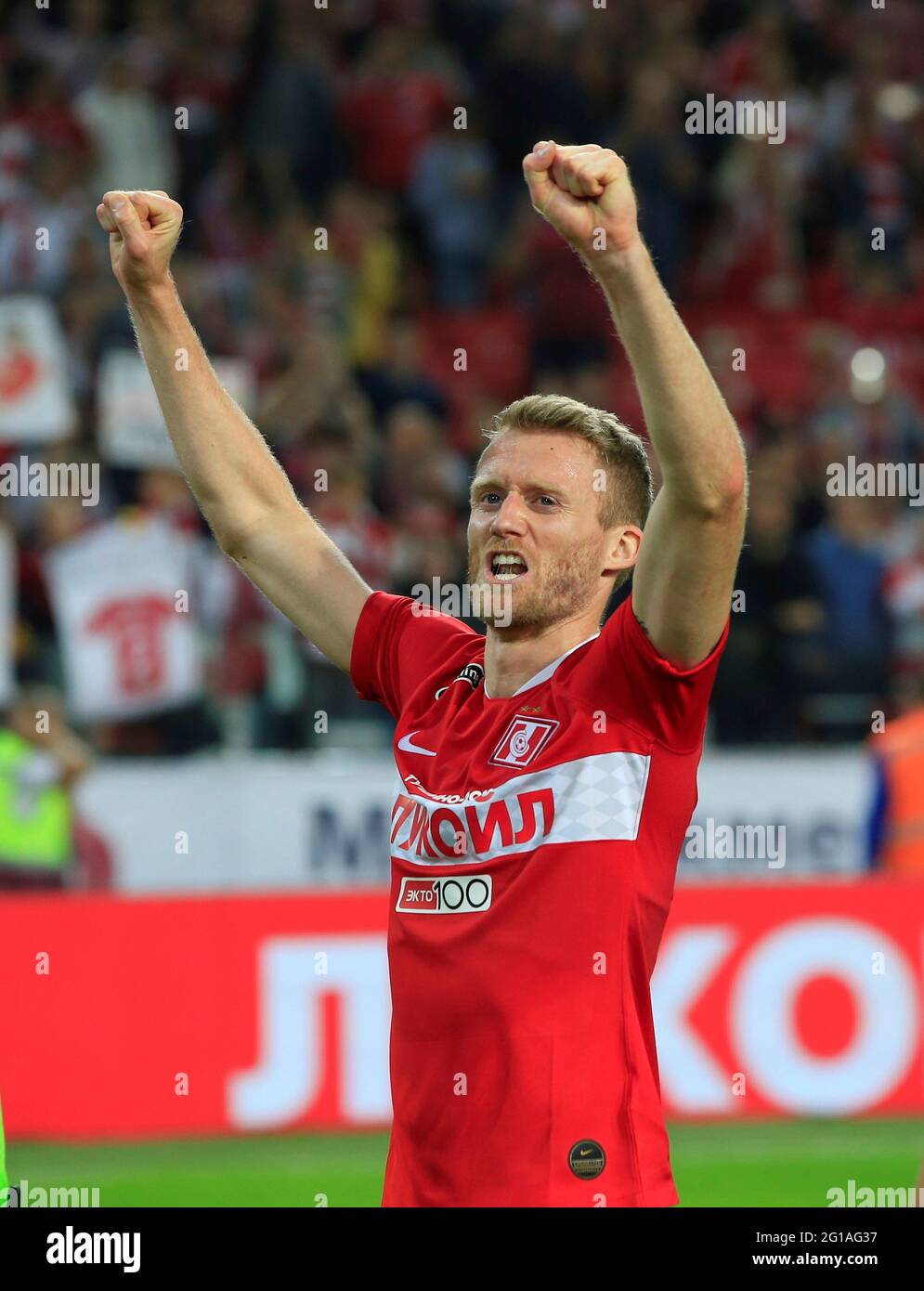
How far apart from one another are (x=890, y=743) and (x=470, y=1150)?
4937 millimetres


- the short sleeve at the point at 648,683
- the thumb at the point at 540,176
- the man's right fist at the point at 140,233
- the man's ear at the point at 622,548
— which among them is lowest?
the short sleeve at the point at 648,683

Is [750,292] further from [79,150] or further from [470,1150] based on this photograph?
[470,1150]

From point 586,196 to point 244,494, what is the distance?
4.33 feet

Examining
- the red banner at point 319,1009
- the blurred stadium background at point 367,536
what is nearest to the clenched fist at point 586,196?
the blurred stadium background at point 367,536

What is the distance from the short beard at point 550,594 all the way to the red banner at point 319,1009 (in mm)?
4998

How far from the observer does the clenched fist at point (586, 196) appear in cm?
304

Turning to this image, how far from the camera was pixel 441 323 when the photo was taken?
13.8 meters

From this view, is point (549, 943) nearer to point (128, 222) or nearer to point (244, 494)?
point (244, 494)

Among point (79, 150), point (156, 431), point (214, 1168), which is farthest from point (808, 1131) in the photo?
point (79, 150)

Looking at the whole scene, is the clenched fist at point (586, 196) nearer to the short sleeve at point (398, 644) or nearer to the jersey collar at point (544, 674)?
the jersey collar at point (544, 674)

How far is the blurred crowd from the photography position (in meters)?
10.9

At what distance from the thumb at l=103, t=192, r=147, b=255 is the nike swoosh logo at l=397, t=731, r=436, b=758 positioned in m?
1.10

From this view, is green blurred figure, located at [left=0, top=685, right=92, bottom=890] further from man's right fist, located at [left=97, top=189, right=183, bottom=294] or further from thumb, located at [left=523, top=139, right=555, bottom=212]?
thumb, located at [left=523, top=139, right=555, bottom=212]

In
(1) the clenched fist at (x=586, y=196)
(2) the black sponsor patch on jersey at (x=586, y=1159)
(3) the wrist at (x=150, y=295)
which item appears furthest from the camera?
(3) the wrist at (x=150, y=295)
